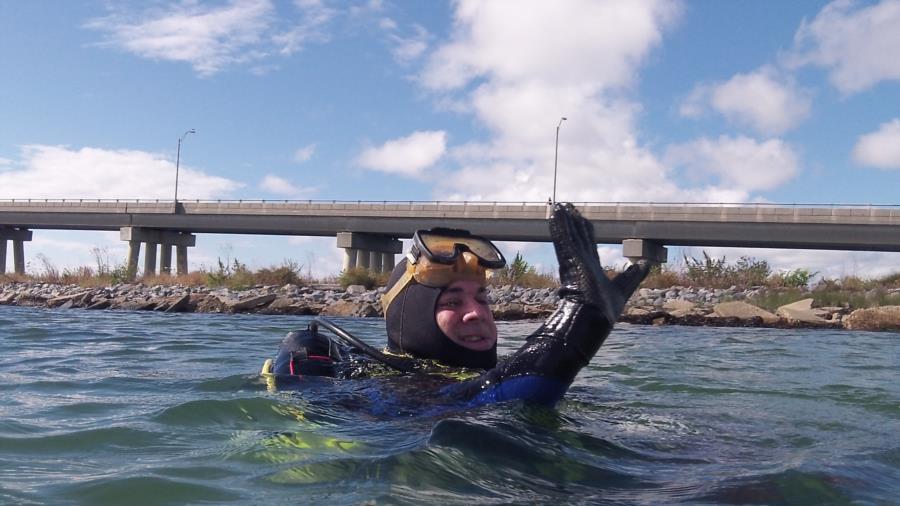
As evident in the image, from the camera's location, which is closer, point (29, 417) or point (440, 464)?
point (440, 464)

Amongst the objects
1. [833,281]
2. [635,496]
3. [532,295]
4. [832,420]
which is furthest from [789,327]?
[635,496]

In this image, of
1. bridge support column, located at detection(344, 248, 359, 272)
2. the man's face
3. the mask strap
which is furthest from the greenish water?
bridge support column, located at detection(344, 248, 359, 272)

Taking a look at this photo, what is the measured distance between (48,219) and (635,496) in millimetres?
46999

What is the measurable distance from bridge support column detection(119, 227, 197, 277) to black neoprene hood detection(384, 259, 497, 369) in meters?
36.6

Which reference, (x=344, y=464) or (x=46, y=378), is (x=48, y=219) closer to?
(x=46, y=378)

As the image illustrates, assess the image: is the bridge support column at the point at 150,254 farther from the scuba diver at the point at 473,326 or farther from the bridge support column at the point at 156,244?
the scuba diver at the point at 473,326

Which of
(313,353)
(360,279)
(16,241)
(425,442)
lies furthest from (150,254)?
(425,442)

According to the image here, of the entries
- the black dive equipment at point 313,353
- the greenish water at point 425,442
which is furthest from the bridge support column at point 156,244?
the black dive equipment at point 313,353

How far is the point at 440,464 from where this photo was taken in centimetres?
294

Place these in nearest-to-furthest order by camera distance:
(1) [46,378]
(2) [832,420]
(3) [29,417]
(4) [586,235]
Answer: (4) [586,235] < (3) [29,417] < (2) [832,420] < (1) [46,378]

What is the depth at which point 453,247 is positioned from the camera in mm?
4426

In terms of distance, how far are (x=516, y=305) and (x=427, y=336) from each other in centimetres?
1336

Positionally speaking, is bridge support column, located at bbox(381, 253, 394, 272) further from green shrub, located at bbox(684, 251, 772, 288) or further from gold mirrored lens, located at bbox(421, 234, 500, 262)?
gold mirrored lens, located at bbox(421, 234, 500, 262)

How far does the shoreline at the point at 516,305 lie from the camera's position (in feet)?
51.8
